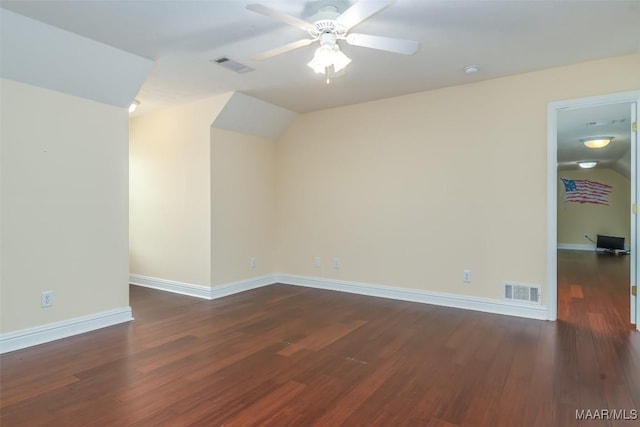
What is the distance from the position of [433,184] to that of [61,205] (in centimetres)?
374

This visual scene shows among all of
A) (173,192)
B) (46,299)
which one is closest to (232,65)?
(173,192)

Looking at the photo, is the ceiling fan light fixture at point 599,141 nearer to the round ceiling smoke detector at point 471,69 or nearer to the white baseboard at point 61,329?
the round ceiling smoke detector at point 471,69

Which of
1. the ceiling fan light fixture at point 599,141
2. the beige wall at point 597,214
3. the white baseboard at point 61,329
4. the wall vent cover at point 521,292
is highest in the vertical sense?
the ceiling fan light fixture at point 599,141

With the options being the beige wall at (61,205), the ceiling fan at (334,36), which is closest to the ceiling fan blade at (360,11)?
the ceiling fan at (334,36)

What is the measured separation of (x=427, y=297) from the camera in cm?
417

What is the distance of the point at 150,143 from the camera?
197 inches

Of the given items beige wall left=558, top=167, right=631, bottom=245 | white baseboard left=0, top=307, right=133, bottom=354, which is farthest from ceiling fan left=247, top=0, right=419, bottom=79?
beige wall left=558, top=167, right=631, bottom=245

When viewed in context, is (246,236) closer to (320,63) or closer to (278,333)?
(278,333)

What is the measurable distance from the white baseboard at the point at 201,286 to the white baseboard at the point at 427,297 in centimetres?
39

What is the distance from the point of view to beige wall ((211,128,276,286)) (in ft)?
14.9

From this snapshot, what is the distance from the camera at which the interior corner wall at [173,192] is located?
14.7 ft

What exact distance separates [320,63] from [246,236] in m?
3.06

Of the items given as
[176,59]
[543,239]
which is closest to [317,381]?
[543,239]

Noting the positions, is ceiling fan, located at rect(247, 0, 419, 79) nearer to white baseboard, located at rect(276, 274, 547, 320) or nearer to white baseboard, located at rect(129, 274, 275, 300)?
white baseboard, located at rect(276, 274, 547, 320)
